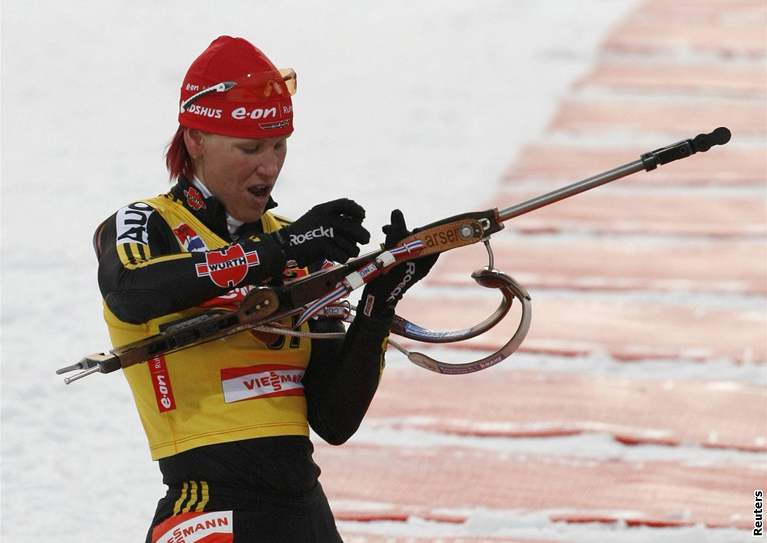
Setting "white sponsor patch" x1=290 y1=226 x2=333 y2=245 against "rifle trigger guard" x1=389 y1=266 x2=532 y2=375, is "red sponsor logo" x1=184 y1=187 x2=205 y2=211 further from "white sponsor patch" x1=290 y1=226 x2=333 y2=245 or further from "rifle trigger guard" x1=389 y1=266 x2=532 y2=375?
"rifle trigger guard" x1=389 y1=266 x2=532 y2=375

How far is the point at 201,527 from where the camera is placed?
2.24 metres

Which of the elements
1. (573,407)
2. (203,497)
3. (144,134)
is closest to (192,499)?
(203,497)

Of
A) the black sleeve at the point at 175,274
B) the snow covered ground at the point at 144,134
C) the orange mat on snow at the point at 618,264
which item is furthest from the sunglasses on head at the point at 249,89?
the orange mat on snow at the point at 618,264

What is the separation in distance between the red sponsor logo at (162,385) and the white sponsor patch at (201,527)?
0.18m

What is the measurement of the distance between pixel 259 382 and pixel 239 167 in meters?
0.35

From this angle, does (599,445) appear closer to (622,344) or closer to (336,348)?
(622,344)

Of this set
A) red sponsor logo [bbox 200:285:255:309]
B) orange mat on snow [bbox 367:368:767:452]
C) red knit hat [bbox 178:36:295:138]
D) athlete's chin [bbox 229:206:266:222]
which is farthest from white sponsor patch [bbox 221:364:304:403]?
orange mat on snow [bbox 367:368:767:452]

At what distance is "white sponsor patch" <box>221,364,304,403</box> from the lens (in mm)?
2275

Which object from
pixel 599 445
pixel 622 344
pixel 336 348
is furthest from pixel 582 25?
pixel 336 348

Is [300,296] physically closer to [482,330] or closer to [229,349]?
[229,349]

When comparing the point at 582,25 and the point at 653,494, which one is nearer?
the point at 653,494

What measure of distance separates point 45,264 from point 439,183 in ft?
6.03

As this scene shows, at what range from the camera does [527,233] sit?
5.60m

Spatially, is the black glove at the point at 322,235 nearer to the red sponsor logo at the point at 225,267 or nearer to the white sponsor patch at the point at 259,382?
the red sponsor logo at the point at 225,267
